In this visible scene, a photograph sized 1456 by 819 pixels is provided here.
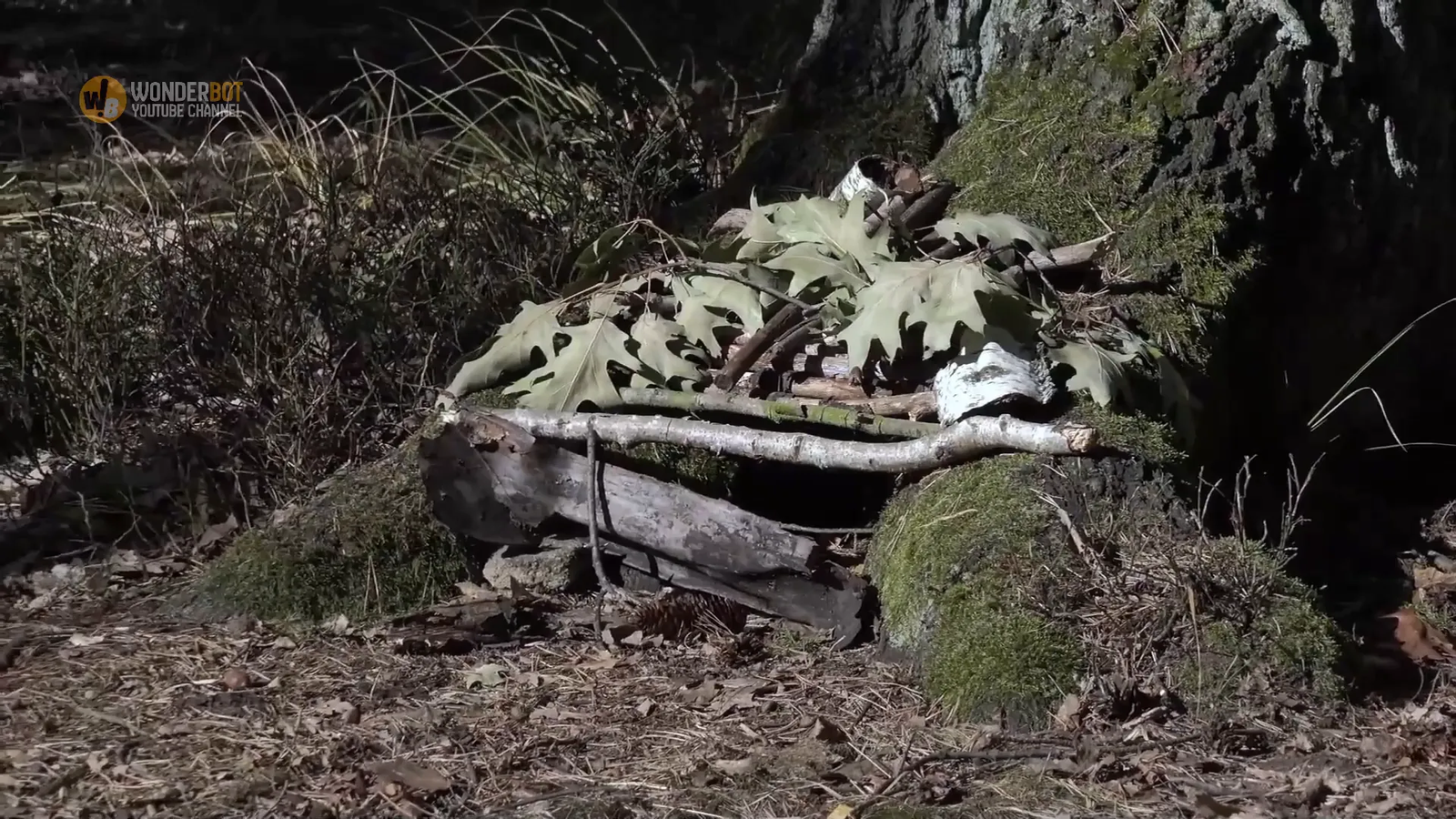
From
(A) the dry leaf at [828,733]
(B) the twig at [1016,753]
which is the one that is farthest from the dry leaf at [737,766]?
(B) the twig at [1016,753]

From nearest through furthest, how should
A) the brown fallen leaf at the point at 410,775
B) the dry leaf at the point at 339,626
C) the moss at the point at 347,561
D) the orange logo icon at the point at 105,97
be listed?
the brown fallen leaf at the point at 410,775 → the dry leaf at the point at 339,626 → the moss at the point at 347,561 → the orange logo icon at the point at 105,97

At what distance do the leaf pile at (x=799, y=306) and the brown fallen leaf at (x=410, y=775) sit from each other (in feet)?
4.26

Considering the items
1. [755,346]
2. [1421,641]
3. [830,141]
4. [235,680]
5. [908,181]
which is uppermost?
[830,141]

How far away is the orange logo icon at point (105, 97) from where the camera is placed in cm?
795

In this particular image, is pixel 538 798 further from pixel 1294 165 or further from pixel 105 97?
pixel 105 97

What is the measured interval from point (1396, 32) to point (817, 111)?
2078 millimetres

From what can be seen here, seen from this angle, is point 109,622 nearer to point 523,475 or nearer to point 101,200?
point 523,475

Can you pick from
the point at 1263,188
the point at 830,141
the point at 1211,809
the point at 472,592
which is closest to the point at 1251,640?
the point at 1211,809

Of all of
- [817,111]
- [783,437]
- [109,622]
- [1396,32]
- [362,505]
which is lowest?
[109,622]

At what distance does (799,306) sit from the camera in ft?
12.5

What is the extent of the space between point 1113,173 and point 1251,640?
6.06 ft

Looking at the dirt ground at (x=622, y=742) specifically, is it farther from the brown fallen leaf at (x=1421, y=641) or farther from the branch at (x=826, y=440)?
the branch at (x=826, y=440)

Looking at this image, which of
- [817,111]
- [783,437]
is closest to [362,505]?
[783,437]

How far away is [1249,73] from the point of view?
4.15 meters
